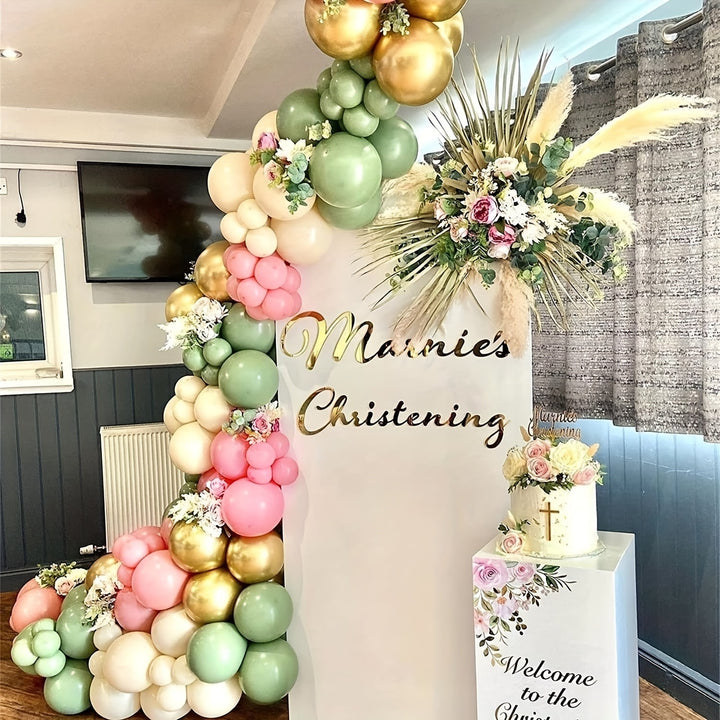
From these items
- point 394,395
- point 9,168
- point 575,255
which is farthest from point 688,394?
point 9,168

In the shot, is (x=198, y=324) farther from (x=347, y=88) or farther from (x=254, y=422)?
(x=347, y=88)

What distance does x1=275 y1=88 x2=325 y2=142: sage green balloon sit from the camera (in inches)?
→ 74.3

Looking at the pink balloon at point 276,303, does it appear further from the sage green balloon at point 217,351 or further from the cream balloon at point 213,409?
the cream balloon at point 213,409

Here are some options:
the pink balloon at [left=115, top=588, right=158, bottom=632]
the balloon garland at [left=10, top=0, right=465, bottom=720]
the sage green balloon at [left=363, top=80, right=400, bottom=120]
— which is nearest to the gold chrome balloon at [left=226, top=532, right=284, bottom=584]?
the balloon garland at [left=10, top=0, right=465, bottom=720]

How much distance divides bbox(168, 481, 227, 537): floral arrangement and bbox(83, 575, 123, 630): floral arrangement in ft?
1.58

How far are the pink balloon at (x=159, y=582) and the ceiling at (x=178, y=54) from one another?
5.89 ft

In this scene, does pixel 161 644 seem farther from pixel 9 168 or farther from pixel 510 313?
pixel 9 168

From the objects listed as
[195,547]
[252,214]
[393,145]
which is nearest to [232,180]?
[252,214]

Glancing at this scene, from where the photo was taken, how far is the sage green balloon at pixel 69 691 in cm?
243

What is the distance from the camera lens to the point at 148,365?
3.81 meters

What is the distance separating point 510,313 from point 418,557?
30.7 inches

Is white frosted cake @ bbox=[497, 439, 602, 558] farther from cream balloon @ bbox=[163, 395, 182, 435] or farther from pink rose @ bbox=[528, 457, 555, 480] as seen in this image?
cream balloon @ bbox=[163, 395, 182, 435]

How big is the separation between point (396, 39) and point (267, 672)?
182cm

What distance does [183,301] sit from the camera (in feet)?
7.44
